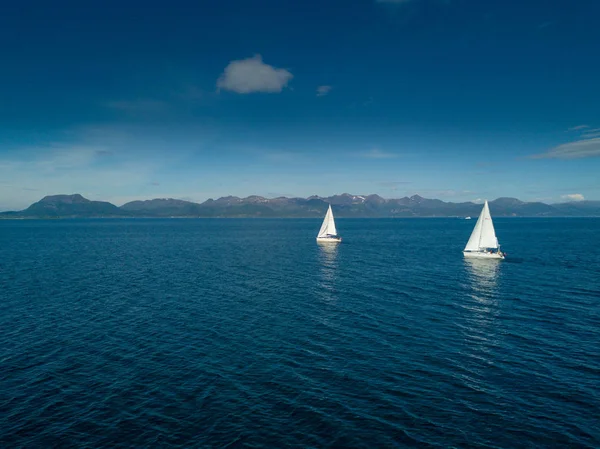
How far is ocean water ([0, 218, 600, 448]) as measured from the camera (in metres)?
27.5

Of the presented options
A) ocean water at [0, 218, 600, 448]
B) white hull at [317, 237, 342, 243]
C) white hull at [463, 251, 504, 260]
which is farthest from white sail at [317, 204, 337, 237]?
ocean water at [0, 218, 600, 448]

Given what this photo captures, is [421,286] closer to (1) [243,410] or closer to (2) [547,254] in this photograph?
(1) [243,410]

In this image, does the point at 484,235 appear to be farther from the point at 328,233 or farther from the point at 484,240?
the point at 328,233

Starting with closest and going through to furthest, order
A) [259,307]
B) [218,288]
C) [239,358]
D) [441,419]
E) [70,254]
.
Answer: [441,419]
[239,358]
[259,307]
[218,288]
[70,254]

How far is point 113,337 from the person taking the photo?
1837 inches

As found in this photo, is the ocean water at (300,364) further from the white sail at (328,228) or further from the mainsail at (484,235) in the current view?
the white sail at (328,228)

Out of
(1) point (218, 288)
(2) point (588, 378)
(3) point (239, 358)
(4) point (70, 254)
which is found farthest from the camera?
(4) point (70, 254)

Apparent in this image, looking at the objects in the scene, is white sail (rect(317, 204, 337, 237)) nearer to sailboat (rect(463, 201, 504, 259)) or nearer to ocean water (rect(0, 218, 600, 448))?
sailboat (rect(463, 201, 504, 259))

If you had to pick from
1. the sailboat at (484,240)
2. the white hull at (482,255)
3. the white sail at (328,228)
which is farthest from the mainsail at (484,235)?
the white sail at (328,228)

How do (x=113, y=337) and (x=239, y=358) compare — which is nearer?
(x=239, y=358)

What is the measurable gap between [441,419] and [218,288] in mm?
55056

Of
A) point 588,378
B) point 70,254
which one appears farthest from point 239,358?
point 70,254

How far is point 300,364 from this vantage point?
39.0 meters

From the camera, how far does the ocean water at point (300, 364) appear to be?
27.5 m
